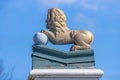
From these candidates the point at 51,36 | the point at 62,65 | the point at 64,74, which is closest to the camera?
the point at 64,74

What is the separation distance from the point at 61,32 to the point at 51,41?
228 mm

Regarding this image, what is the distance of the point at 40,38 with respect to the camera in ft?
23.8

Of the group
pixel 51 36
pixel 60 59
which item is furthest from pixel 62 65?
pixel 51 36

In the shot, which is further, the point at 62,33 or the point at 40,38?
the point at 62,33

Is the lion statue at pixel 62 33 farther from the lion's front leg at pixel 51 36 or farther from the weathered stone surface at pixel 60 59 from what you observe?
the weathered stone surface at pixel 60 59

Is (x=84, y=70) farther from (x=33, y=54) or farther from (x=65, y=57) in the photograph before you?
(x=33, y=54)

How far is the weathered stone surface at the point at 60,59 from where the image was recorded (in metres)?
7.15

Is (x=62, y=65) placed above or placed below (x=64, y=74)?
above

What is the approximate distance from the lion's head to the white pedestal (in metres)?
0.79

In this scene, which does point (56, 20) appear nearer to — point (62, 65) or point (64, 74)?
point (62, 65)

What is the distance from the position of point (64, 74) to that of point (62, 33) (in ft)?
2.51

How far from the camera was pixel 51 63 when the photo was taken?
7.17 m

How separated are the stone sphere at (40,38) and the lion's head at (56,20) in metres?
0.26

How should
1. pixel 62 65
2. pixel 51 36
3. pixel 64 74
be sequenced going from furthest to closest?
pixel 51 36 → pixel 62 65 → pixel 64 74
